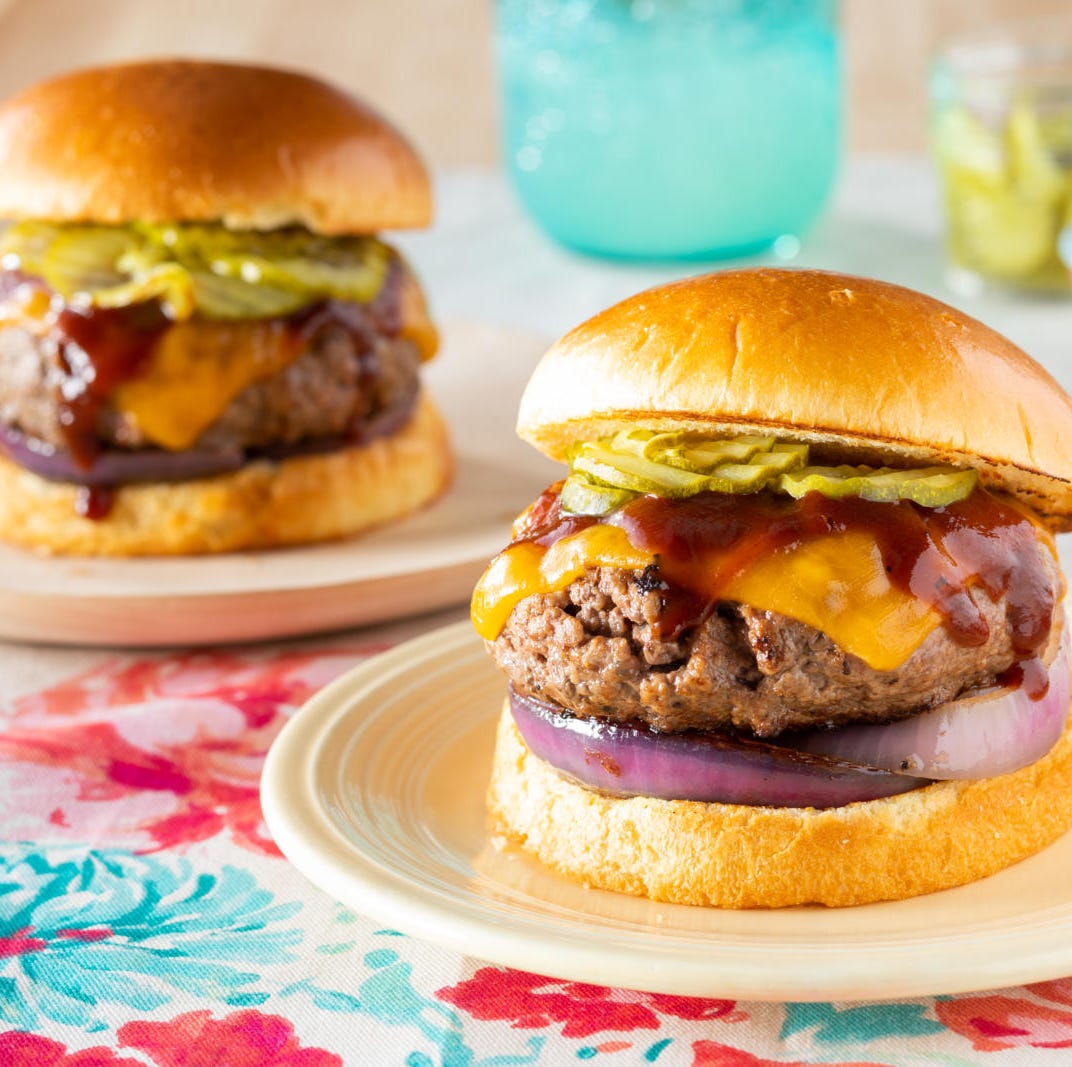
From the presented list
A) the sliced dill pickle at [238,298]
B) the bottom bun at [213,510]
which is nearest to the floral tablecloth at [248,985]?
the bottom bun at [213,510]

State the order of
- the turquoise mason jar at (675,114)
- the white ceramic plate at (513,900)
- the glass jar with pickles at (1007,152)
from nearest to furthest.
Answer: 1. the white ceramic plate at (513,900)
2. the glass jar with pickles at (1007,152)
3. the turquoise mason jar at (675,114)

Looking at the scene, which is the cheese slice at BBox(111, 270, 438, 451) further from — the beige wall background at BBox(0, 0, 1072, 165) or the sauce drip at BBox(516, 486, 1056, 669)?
the beige wall background at BBox(0, 0, 1072, 165)

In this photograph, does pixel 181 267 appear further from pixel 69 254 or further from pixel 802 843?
pixel 802 843

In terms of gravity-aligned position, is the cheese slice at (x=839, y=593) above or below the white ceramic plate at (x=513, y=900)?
above

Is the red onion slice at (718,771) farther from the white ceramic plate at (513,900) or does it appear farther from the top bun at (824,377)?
the top bun at (824,377)

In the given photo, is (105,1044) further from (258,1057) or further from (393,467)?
(393,467)

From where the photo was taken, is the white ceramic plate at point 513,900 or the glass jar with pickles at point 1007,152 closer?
the white ceramic plate at point 513,900

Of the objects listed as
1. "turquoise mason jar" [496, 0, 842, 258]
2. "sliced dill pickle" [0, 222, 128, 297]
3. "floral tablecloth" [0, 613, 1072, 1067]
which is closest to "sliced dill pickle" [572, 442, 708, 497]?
"floral tablecloth" [0, 613, 1072, 1067]

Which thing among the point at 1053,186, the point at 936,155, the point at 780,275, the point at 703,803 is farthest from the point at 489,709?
the point at 936,155
